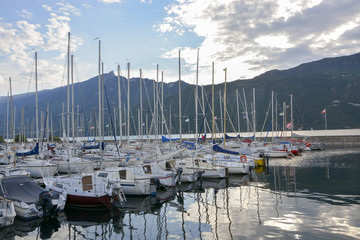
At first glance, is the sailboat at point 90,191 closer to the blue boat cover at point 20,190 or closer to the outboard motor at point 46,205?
the blue boat cover at point 20,190

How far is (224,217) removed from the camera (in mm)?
14984

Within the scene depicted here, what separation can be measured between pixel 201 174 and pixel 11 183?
619 inches

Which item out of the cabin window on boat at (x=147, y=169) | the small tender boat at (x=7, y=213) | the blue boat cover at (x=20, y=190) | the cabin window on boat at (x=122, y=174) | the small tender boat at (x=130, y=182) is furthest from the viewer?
the cabin window on boat at (x=147, y=169)

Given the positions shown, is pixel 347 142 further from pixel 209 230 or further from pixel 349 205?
pixel 209 230

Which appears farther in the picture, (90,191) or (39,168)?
(39,168)

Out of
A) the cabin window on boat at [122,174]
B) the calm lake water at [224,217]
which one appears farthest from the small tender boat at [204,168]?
the cabin window on boat at [122,174]

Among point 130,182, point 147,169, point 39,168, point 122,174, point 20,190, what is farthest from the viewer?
point 39,168

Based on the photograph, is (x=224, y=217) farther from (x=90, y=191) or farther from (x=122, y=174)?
(x=122, y=174)

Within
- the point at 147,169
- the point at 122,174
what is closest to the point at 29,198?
the point at 122,174

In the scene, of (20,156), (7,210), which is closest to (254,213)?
(7,210)

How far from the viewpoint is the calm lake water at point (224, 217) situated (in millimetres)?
12698

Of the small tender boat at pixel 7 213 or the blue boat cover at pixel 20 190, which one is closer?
the small tender boat at pixel 7 213

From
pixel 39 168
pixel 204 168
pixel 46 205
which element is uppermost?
pixel 39 168

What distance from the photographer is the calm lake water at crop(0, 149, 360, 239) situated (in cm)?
1270
